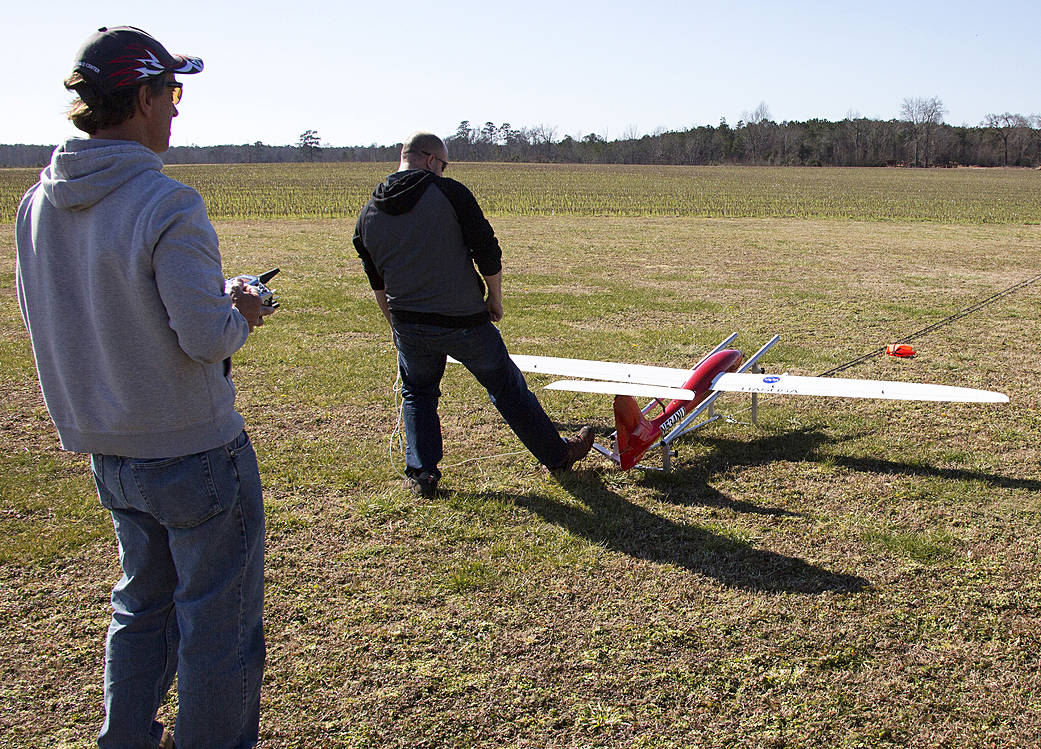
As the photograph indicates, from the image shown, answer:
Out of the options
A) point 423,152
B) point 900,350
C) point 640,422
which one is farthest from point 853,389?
point 900,350

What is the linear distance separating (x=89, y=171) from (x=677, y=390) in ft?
Answer: 13.8

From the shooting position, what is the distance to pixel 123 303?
201cm

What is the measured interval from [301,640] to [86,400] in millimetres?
1883

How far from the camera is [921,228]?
80.8 feet

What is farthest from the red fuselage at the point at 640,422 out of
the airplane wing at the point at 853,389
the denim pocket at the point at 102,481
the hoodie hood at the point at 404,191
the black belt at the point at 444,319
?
the denim pocket at the point at 102,481

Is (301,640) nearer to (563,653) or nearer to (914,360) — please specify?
(563,653)

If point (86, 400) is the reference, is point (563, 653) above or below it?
below

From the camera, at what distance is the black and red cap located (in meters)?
1.98

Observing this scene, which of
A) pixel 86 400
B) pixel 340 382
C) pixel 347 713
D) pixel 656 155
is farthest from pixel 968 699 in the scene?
pixel 656 155

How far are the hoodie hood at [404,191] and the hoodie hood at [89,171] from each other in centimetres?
247

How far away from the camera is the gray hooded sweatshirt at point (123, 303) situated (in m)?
1.96

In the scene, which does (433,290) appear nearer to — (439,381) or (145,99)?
(439,381)

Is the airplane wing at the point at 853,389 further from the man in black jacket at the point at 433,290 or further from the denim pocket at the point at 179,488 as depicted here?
the denim pocket at the point at 179,488

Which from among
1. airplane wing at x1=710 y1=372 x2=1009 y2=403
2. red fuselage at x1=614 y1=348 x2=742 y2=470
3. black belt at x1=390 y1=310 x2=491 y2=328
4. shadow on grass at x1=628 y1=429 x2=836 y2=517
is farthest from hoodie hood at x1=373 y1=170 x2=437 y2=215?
airplane wing at x1=710 y1=372 x2=1009 y2=403
